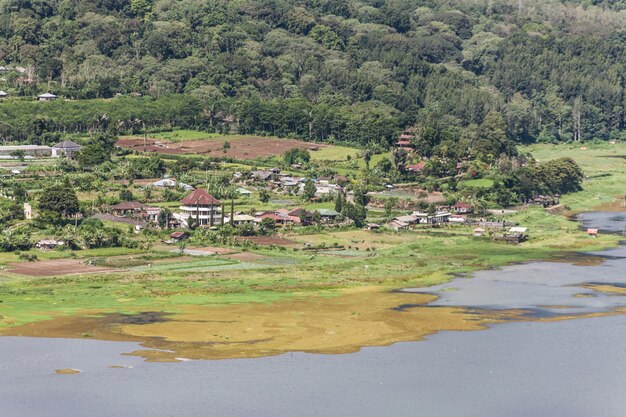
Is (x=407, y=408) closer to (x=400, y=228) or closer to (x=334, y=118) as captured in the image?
(x=400, y=228)

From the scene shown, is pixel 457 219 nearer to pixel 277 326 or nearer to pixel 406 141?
pixel 406 141

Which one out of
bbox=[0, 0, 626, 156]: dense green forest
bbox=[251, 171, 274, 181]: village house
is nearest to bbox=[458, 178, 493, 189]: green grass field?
bbox=[0, 0, 626, 156]: dense green forest

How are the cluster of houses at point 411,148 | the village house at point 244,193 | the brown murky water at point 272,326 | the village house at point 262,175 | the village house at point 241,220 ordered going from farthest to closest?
1. the cluster of houses at point 411,148
2. the village house at point 262,175
3. the village house at point 244,193
4. the village house at point 241,220
5. the brown murky water at point 272,326

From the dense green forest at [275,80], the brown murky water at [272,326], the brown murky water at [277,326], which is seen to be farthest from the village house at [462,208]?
the brown murky water at [272,326]

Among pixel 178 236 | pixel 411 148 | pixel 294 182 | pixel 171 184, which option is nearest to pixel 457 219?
pixel 294 182

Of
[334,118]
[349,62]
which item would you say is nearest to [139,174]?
[334,118]

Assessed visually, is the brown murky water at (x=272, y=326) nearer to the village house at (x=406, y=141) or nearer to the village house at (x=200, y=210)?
the village house at (x=200, y=210)

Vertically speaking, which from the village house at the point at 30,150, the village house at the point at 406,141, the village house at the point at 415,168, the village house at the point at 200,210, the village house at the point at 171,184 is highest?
the village house at the point at 406,141
